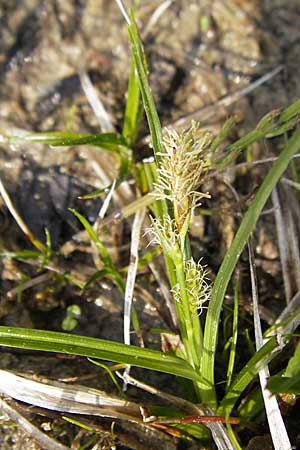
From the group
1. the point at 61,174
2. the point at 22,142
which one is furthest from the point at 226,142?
the point at 22,142

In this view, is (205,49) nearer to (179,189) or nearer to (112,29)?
(112,29)

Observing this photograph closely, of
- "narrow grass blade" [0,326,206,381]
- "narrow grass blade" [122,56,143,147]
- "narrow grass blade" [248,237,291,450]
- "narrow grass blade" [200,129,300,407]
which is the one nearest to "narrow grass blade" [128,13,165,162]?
"narrow grass blade" [200,129,300,407]

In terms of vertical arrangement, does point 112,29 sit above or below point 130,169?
above

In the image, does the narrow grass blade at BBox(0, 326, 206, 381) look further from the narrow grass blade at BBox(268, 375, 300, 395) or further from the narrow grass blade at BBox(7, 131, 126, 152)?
the narrow grass blade at BBox(7, 131, 126, 152)

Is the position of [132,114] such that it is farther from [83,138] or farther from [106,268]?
[106,268]

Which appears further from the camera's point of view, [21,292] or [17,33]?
[17,33]

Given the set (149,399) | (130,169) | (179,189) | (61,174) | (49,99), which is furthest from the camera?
(49,99)

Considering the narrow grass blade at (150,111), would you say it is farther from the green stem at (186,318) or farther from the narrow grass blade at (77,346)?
the narrow grass blade at (77,346)
